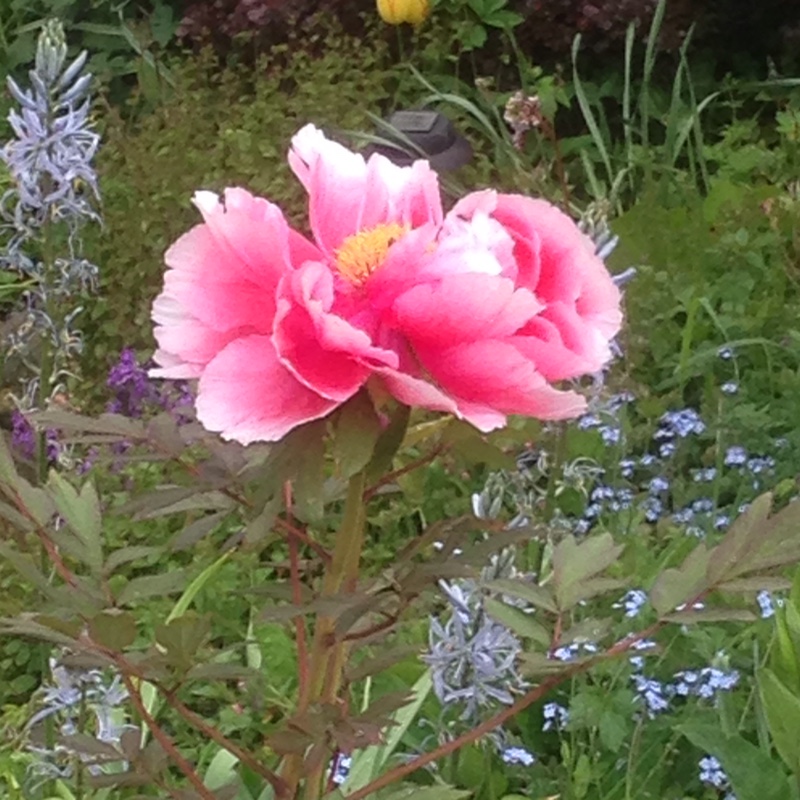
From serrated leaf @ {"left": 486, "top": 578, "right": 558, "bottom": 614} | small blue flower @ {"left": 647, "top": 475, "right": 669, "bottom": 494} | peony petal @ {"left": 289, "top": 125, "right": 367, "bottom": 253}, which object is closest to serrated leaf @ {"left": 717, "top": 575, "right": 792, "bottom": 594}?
serrated leaf @ {"left": 486, "top": 578, "right": 558, "bottom": 614}

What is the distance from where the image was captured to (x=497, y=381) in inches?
33.3

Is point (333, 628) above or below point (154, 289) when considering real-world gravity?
above

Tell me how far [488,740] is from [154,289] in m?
1.92

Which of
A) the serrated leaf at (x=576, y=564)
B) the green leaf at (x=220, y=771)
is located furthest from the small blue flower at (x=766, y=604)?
the serrated leaf at (x=576, y=564)

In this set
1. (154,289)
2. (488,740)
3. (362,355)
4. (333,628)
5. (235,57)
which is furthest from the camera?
(235,57)

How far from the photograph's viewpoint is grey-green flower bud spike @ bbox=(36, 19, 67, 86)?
157 cm

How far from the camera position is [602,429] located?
2.73 metres

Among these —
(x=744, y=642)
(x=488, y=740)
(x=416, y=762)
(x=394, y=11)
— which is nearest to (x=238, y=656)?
(x=488, y=740)

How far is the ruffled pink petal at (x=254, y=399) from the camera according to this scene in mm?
838

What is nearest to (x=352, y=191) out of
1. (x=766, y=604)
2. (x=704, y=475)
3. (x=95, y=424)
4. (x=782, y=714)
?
(x=95, y=424)

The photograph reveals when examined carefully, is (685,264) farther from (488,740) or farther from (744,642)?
(488,740)

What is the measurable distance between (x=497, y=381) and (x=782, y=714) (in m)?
0.66

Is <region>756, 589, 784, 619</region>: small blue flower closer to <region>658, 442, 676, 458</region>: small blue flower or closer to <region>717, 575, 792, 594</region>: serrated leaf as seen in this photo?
<region>658, 442, 676, 458</region>: small blue flower

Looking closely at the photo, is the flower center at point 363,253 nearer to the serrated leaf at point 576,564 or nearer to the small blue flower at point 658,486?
the serrated leaf at point 576,564
